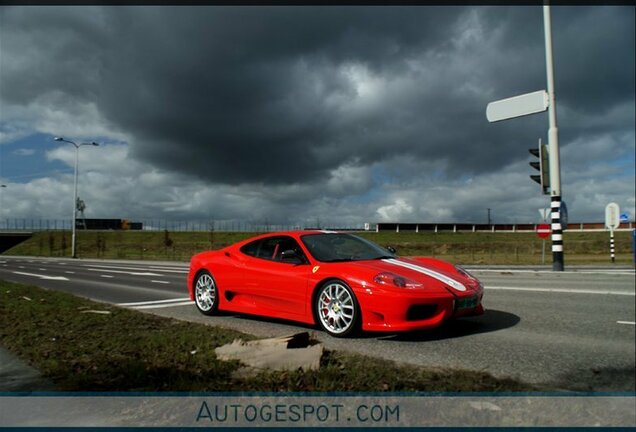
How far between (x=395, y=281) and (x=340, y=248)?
47.3 inches

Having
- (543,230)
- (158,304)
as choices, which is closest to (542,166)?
(158,304)

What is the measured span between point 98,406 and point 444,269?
410 centimetres

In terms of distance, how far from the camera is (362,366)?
370 centimetres

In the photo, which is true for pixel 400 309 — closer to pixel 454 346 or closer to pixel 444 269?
pixel 454 346

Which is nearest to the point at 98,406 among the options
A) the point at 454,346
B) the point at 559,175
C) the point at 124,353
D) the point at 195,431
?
the point at 195,431

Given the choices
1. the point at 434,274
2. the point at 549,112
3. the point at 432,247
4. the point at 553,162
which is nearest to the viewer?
the point at 434,274

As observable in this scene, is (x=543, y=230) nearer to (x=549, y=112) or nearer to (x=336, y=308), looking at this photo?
(x=549, y=112)

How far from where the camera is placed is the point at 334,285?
17.7 feet

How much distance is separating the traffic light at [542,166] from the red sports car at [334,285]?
19.9 ft

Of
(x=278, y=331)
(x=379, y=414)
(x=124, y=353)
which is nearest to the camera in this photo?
(x=379, y=414)

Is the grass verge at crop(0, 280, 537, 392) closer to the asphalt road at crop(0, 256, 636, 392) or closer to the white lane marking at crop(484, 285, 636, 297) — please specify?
the asphalt road at crop(0, 256, 636, 392)

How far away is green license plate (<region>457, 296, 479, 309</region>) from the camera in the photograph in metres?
5.16

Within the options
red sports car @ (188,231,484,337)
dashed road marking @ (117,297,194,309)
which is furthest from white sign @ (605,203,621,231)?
dashed road marking @ (117,297,194,309)

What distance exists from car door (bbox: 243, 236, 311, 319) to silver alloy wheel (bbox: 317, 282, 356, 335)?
27 cm
